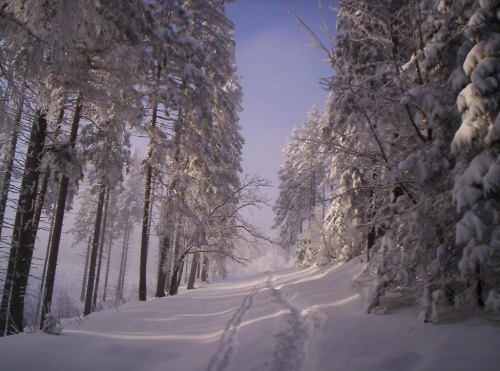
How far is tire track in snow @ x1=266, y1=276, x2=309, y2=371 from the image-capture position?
14.0 feet

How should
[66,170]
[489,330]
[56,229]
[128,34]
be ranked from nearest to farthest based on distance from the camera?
1. [489,330]
2. [66,170]
3. [128,34]
4. [56,229]

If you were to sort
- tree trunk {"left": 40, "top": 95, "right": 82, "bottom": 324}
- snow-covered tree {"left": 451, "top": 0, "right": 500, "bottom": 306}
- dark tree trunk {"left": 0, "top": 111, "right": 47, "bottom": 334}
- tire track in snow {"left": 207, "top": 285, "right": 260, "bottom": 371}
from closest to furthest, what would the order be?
snow-covered tree {"left": 451, "top": 0, "right": 500, "bottom": 306}, tire track in snow {"left": 207, "top": 285, "right": 260, "bottom": 371}, dark tree trunk {"left": 0, "top": 111, "right": 47, "bottom": 334}, tree trunk {"left": 40, "top": 95, "right": 82, "bottom": 324}

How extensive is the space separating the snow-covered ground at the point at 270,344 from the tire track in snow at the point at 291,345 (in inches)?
0.7

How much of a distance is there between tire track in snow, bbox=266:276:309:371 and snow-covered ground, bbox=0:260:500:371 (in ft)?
0.06

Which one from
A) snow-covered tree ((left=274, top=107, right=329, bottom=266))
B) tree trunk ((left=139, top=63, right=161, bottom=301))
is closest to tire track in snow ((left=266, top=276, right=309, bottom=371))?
tree trunk ((left=139, top=63, right=161, bottom=301))

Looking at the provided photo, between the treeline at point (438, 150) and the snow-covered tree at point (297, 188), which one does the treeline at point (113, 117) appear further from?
the snow-covered tree at point (297, 188)

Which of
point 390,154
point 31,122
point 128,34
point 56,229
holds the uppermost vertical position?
point 128,34

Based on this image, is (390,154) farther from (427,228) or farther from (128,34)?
(128,34)

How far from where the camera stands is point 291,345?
203 inches

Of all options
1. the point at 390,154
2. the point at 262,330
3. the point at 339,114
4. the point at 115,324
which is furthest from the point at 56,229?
the point at 339,114

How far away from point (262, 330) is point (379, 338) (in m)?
2.38

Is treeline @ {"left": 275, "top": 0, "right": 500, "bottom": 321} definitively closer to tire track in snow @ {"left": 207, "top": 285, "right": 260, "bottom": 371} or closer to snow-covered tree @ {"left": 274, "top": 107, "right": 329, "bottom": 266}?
tire track in snow @ {"left": 207, "top": 285, "right": 260, "bottom": 371}

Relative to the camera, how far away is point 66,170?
7.71 meters

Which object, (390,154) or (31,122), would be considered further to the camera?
(31,122)
